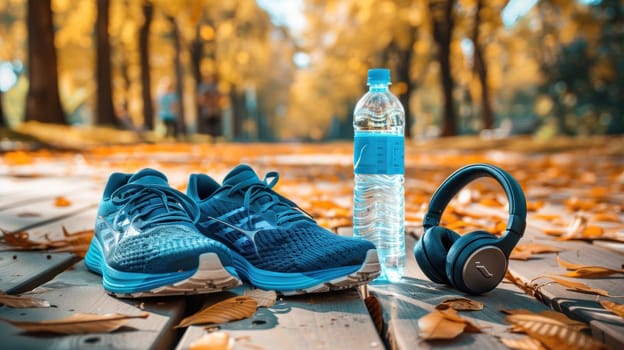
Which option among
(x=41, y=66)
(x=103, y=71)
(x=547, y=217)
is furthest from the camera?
(x=103, y=71)

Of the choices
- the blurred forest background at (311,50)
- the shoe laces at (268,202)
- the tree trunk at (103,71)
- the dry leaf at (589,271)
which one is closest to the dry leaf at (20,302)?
the shoe laces at (268,202)

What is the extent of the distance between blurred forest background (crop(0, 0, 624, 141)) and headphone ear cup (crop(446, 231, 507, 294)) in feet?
44.6

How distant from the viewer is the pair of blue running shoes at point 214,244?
6.30 ft

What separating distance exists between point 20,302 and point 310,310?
81 cm

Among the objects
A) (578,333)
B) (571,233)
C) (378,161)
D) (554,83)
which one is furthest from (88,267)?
(554,83)

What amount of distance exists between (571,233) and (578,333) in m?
1.64

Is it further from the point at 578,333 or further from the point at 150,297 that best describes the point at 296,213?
the point at 578,333

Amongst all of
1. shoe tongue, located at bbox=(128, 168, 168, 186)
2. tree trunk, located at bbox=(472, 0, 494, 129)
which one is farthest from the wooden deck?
tree trunk, located at bbox=(472, 0, 494, 129)

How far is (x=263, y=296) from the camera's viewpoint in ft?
6.56

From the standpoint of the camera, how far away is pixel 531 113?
73438 mm

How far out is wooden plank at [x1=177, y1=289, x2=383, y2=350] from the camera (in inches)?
62.1

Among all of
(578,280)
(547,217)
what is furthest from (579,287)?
(547,217)

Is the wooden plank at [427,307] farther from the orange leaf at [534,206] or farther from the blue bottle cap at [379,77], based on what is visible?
the orange leaf at [534,206]

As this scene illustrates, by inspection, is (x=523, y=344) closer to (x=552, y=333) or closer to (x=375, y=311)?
(x=552, y=333)
